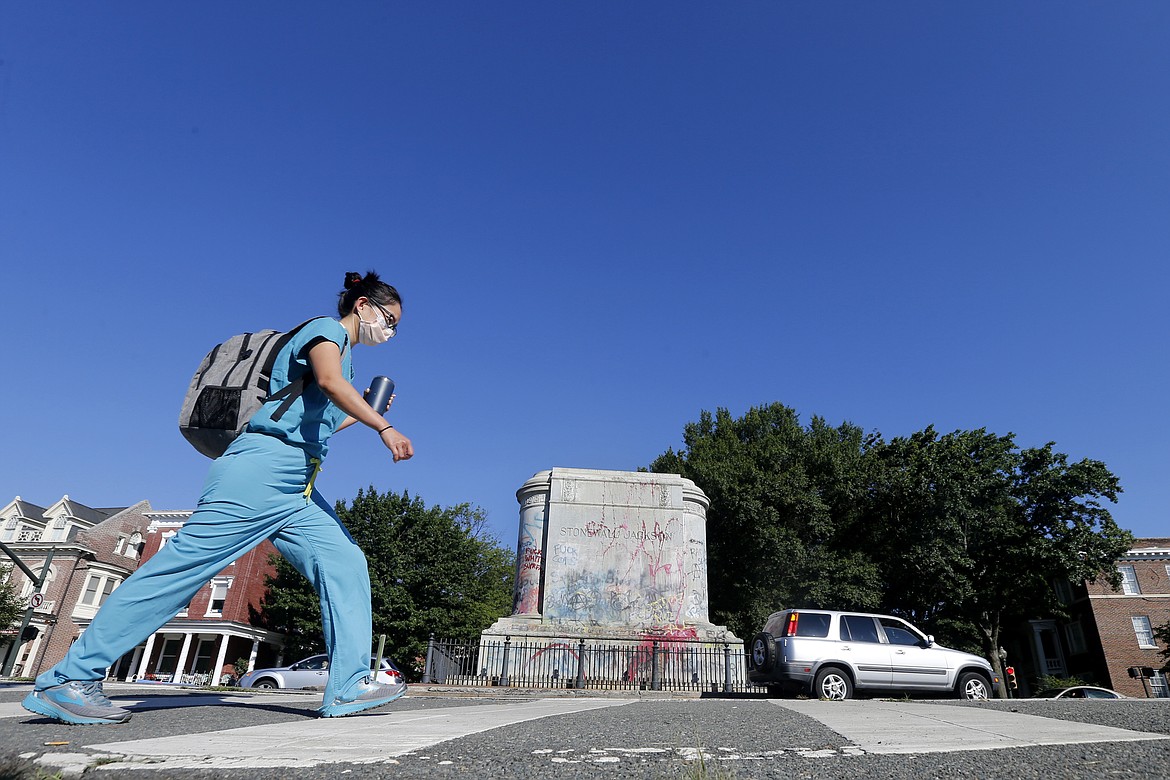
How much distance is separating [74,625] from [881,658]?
4119 centimetres

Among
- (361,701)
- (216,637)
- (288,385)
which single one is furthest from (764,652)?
(216,637)

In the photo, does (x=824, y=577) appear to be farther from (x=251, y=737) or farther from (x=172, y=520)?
(x=172, y=520)

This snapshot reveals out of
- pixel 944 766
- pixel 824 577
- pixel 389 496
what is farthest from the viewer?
pixel 389 496

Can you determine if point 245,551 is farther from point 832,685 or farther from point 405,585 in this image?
point 405,585

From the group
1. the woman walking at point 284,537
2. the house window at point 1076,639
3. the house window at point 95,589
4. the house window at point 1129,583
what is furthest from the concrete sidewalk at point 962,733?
the house window at point 1076,639

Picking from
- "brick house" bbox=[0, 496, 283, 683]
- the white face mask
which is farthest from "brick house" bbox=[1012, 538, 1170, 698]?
"brick house" bbox=[0, 496, 283, 683]

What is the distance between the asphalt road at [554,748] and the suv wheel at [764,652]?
28.3ft

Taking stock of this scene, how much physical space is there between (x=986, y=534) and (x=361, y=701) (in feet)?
102

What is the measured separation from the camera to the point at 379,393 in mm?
4141

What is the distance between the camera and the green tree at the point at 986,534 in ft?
93.0

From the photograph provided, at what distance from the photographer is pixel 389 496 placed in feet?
113

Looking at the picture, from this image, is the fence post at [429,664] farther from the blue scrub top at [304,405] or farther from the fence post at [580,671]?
the blue scrub top at [304,405]

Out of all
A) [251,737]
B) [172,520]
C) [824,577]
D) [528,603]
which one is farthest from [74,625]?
[251,737]

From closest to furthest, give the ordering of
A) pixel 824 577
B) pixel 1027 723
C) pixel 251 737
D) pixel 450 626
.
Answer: pixel 251 737, pixel 1027 723, pixel 824 577, pixel 450 626
